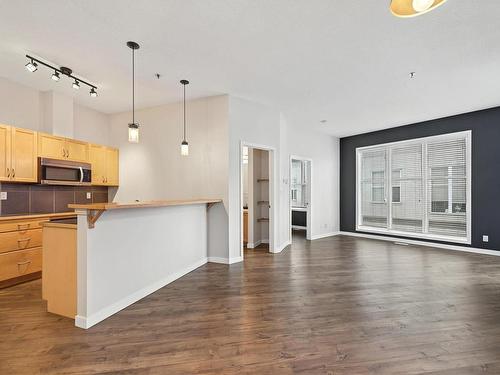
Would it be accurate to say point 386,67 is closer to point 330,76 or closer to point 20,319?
point 330,76

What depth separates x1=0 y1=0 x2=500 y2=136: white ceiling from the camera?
2.43 m

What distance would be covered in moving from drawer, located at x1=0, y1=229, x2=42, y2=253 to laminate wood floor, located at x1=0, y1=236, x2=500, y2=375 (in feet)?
1.78

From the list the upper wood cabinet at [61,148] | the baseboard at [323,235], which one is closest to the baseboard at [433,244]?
the baseboard at [323,235]

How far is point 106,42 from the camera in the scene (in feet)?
9.68

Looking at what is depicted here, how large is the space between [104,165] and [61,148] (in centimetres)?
90

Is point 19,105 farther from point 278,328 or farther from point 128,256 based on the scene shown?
point 278,328

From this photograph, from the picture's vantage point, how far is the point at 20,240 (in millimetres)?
3668

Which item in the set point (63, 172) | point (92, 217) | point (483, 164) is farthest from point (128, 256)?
point (483, 164)

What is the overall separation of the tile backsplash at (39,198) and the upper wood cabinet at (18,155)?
0.36 m

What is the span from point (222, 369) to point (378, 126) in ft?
21.5

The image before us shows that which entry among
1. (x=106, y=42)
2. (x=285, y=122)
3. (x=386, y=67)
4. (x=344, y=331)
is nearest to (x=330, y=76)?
(x=386, y=67)

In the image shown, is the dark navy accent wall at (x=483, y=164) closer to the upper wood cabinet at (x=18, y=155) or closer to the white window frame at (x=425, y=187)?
the white window frame at (x=425, y=187)

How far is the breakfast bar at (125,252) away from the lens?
2463 mm

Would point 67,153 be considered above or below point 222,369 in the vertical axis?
above
